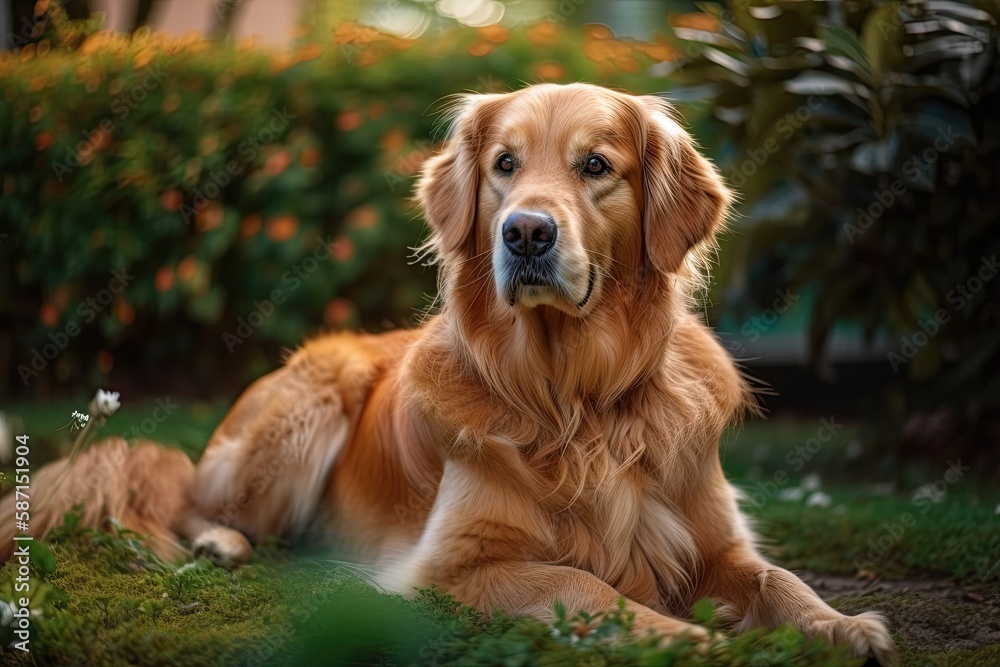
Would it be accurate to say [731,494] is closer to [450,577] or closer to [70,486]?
[450,577]

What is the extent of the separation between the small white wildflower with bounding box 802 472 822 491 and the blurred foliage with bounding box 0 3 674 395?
2.38 meters

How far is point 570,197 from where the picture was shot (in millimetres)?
2738

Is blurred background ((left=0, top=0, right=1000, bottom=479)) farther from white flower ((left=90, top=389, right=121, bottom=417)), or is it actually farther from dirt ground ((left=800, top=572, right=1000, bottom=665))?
white flower ((left=90, top=389, right=121, bottom=417))

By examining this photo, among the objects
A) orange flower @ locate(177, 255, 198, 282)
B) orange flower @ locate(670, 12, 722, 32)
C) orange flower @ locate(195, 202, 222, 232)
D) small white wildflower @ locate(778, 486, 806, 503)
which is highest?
orange flower @ locate(670, 12, 722, 32)

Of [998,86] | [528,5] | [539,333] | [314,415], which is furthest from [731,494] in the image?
[528,5]

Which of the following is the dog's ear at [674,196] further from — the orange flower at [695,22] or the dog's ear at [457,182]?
the orange flower at [695,22]

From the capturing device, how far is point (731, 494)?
305cm

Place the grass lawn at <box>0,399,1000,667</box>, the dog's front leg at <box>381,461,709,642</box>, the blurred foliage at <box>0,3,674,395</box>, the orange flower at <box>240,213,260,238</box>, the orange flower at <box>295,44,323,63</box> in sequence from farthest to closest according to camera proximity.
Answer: the orange flower at <box>295,44,323,63</box>
the orange flower at <box>240,213,260,238</box>
the blurred foliage at <box>0,3,674,395</box>
the dog's front leg at <box>381,461,709,642</box>
the grass lawn at <box>0,399,1000,667</box>

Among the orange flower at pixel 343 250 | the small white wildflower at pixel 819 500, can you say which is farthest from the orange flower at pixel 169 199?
the small white wildflower at pixel 819 500

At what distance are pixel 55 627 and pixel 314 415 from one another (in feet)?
4.71

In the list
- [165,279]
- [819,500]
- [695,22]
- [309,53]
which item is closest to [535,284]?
[819,500]

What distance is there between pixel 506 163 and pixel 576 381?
0.70m

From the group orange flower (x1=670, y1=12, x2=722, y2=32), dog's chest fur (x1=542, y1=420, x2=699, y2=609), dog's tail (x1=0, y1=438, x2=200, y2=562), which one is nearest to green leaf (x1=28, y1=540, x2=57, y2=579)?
dog's tail (x1=0, y1=438, x2=200, y2=562)

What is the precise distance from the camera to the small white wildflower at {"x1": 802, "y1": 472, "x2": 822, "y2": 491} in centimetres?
452
